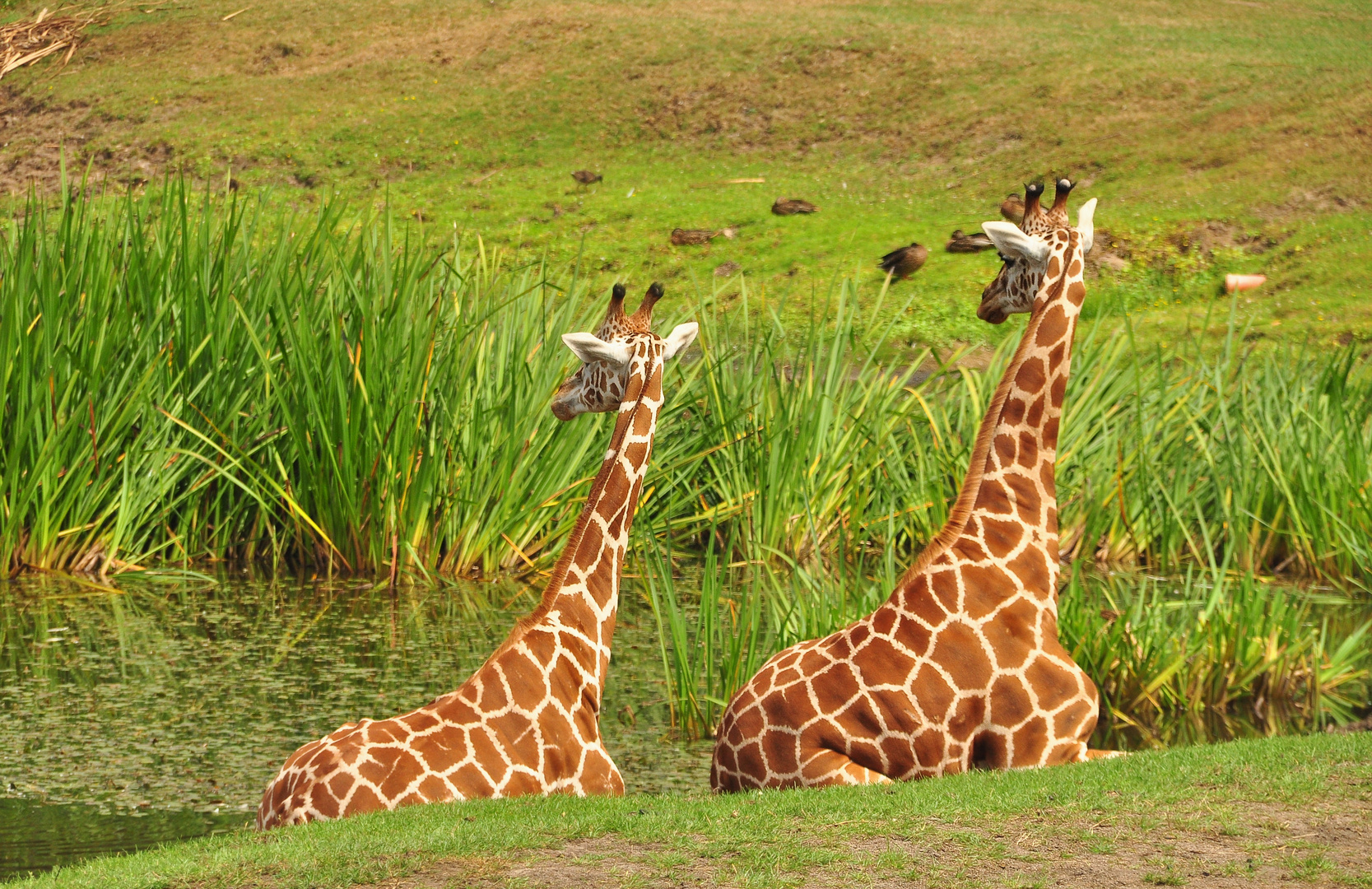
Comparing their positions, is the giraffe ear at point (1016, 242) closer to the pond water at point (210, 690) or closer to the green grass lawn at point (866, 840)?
the green grass lawn at point (866, 840)

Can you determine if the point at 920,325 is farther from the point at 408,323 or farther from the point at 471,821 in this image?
the point at 471,821

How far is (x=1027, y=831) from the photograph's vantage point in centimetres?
308

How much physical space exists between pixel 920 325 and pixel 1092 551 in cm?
475

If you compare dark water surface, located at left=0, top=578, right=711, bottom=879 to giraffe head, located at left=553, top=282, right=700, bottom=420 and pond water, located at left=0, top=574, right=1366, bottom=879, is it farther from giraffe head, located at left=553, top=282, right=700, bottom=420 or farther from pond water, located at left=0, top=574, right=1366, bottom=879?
giraffe head, located at left=553, top=282, right=700, bottom=420

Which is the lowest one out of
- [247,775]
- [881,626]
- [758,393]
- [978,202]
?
[247,775]

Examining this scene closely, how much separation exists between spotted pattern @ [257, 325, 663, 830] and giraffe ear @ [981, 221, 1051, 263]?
863 millimetres

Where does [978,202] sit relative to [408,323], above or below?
above

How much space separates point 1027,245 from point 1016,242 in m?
0.04

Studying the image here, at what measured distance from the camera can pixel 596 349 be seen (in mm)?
3693

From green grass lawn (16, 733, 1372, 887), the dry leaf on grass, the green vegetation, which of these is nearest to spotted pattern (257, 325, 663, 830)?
green grass lawn (16, 733, 1372, 887)

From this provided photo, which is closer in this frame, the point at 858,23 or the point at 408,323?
the point at 408,323

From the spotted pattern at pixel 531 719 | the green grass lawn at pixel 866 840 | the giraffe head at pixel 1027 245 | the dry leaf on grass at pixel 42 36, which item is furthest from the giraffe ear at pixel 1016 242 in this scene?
the dry leaf on grass at pixel 42 36

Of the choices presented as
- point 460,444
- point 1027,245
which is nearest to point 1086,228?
point 1027,245

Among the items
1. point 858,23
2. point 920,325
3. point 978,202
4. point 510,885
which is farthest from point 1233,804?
point 858,23
